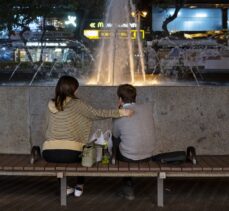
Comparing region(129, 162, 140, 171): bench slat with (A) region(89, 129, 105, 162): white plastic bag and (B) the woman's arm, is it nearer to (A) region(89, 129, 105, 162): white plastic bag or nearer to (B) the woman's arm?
(A) region(89, 129, 105, 162): white plastic bag

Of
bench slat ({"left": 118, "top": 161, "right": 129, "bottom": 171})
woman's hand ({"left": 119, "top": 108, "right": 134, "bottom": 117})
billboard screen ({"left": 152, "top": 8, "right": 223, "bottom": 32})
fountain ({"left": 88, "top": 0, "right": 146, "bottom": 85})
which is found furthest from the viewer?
billboard screen ({"left": 152, "top": 8, "right": 223, "bottom": 32})

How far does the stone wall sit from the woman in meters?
1.19

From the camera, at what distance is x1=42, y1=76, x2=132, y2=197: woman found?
6.59m

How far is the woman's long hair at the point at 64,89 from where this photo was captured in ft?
21.6

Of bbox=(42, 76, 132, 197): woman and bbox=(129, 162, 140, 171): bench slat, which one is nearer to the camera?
bbox=(129, 162, 140, 171): bench slat

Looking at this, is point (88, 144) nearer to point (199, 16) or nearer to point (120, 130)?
point (120, 130)

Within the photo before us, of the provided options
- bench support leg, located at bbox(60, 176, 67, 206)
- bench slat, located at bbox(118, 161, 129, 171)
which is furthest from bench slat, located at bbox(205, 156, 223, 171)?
bench support leg, located at bbox(60, 176, 67, 206)

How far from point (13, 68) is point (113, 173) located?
2835 cm

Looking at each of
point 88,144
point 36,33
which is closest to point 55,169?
point 88,144

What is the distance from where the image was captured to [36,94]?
312 inches

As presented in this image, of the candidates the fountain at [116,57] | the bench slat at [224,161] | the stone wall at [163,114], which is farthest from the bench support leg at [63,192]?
the fountain at [116,57]

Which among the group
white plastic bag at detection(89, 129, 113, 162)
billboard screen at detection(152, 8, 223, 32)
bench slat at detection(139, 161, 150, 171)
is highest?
billboard screen at detection(152, 8, 223, 32)

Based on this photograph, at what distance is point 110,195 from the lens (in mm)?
7133

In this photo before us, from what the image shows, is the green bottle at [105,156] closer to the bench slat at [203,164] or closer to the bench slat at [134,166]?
the bench slat at [134,166]
